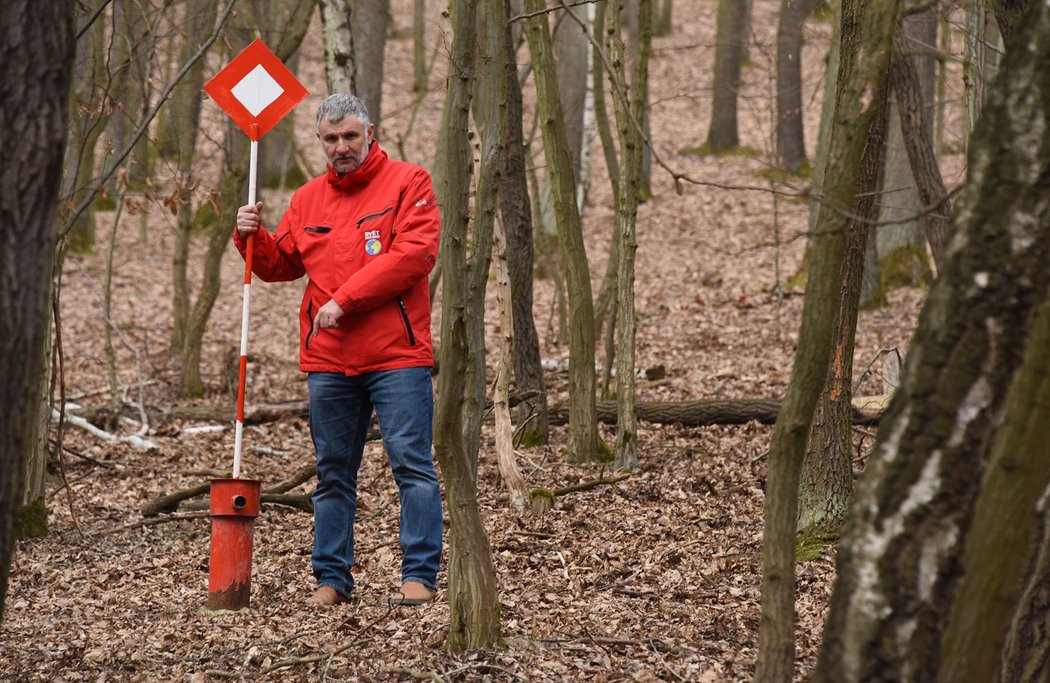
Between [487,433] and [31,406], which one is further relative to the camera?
[487,433]

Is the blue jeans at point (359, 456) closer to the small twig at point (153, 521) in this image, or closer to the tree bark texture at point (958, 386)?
the small twig at point (153, 521)

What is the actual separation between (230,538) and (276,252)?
124 centimetres

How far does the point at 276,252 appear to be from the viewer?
187 inches

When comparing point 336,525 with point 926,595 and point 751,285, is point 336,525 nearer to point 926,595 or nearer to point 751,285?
point 926,595

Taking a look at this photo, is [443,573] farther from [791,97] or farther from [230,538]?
[791,97]

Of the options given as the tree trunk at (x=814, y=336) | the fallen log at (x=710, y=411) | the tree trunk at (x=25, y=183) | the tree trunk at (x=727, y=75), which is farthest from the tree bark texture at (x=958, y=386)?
the tree trunk at (x=727, y=75)

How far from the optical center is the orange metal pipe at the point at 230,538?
14.9 feet

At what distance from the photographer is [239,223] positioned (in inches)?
179

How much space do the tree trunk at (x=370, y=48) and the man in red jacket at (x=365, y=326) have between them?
6575 mm

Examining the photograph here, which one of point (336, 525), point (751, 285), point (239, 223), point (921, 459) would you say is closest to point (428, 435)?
point (336, 525)

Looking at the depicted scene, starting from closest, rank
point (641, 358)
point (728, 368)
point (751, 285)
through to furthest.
Answer: point (728, 368) → point (641, 358) → point (751, 285)

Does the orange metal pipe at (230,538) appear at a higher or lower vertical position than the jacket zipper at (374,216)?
lower

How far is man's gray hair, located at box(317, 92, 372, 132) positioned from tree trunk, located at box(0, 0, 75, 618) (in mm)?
2198

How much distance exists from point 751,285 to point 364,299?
948cm
